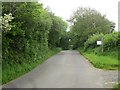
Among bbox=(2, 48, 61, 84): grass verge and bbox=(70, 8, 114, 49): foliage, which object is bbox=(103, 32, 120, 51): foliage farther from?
bbox=(70, 8, 114, 49): foliage

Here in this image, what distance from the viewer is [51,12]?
54156 mm

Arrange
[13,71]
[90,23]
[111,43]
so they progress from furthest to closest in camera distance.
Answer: [90,23]
[111,43]
[13,71]

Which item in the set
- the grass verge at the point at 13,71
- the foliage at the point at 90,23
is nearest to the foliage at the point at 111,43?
the grass verge at the point at 13,71

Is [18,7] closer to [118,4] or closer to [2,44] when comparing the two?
[2,44]

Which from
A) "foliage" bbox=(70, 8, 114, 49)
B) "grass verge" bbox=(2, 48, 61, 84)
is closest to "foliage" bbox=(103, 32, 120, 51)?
"grass verge" bbox=(2, 48, 61, 84)

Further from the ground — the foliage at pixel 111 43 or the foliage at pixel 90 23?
the foliage at pixel 90 23

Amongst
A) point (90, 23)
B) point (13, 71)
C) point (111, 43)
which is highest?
point (90, 23)

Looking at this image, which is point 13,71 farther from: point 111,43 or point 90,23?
point 90,23

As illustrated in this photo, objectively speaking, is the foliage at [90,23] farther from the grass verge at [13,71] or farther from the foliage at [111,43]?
the grass verge at [13,71]

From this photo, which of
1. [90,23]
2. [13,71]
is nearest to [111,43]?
[13,71]

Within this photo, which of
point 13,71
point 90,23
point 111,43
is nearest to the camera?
point 13,71

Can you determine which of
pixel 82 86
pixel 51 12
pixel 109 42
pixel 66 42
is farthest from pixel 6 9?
pixel 66 42

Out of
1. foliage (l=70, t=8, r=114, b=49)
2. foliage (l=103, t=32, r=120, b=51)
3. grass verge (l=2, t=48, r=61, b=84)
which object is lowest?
grass verge (l=2, t=48, r=61, b=84)

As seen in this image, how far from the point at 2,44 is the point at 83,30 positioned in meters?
48.1
